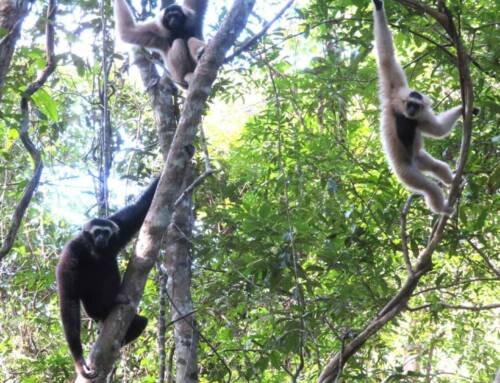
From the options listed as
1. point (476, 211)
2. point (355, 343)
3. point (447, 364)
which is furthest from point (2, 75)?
point (447, 364)

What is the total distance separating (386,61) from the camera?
20.4 feet

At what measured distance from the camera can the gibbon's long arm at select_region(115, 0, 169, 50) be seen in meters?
7.66

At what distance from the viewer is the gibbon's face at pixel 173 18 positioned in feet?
24.9

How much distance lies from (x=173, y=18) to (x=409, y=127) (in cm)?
355

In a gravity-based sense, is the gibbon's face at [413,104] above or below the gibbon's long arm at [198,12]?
below

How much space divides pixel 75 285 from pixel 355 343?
2.52m

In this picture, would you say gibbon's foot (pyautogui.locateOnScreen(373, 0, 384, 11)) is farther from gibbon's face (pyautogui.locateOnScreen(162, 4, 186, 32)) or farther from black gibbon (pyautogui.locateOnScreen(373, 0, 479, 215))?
gibbon's face (pyautogui.locateOnScreen(162, 4, 186, 32))

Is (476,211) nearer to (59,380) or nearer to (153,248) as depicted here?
(153,248)

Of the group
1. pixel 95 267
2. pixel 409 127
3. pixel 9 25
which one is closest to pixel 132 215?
pixel 95 267

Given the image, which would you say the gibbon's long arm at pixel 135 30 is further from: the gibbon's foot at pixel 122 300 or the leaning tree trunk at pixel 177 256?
the gibbon's foot at pixel 122 300

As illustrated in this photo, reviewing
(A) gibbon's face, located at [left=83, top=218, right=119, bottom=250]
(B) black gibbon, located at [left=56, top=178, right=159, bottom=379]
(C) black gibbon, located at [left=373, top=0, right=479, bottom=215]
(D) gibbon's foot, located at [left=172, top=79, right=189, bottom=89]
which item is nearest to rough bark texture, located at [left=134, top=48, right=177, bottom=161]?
(B) black gibbon, located at [left=56, top=178, right=159, bottom=379]

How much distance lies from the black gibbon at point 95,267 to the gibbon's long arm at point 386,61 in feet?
8.97

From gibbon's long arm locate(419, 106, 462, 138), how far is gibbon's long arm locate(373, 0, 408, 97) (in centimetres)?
51

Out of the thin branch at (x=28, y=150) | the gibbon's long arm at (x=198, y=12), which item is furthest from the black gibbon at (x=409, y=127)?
the thin branch at (x=28, y=150)
